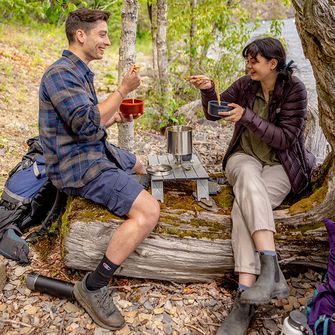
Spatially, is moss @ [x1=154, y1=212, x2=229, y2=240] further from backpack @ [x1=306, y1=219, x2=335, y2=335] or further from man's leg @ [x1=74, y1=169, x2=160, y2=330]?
backpack @ [x1=306, y1=219, x2=335, y2=335]

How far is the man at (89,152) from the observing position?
9.14 ft

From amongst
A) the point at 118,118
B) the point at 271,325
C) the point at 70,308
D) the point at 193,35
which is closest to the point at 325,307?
the point at 271,325

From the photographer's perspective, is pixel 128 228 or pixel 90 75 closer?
pixel 128 228

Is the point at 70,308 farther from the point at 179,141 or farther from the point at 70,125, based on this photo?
Result: the point at 179,141

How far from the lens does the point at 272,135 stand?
3148 millimetres

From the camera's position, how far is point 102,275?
2.79 meters

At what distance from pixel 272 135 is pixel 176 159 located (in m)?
0.85

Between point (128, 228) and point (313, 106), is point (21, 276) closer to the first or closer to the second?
point (128, 228)

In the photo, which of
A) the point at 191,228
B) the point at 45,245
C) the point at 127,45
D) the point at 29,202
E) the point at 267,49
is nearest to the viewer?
the point at 191,228

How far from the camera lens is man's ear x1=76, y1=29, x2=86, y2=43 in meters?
3.00

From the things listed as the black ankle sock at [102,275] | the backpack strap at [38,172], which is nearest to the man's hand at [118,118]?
the backpack strap at [38,172]

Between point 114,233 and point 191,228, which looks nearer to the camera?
point 114,233

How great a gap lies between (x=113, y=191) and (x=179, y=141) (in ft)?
2.47

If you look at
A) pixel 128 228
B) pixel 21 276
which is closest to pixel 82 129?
pixel 128 228
